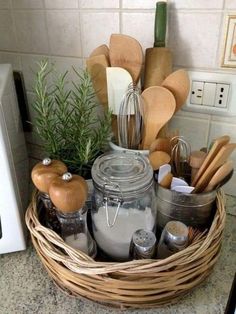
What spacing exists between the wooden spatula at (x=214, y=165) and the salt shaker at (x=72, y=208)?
0.21m

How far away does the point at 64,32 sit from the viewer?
78 cm

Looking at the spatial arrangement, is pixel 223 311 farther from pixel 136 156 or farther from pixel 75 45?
pixel 75 45

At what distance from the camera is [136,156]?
58 centimetres

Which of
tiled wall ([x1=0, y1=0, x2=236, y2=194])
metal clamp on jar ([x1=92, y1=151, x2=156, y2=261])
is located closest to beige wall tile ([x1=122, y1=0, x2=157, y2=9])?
tiled wall ([x1=0, y1=0, x2=236, y2=194])

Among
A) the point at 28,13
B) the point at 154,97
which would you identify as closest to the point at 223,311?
the point at 154,97

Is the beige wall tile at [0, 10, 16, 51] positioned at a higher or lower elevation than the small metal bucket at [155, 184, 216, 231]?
higher

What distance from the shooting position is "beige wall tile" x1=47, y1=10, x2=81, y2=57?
2.48ft

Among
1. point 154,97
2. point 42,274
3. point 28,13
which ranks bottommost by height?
point 42,274

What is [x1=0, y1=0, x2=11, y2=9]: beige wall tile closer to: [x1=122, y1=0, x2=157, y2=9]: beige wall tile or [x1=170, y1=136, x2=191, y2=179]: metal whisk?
[x1=122, y1=0, x2=157, y2=9]: beige wall tile

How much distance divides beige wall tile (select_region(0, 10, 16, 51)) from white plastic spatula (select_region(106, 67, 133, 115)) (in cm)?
41

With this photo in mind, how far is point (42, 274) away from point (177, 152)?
1.18ft

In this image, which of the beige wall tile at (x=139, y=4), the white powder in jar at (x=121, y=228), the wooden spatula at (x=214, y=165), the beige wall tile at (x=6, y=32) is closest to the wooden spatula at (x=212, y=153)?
the wooden spatula at (x=214, y=165)

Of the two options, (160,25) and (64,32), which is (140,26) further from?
(64,32)

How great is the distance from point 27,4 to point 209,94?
21.3 inches
